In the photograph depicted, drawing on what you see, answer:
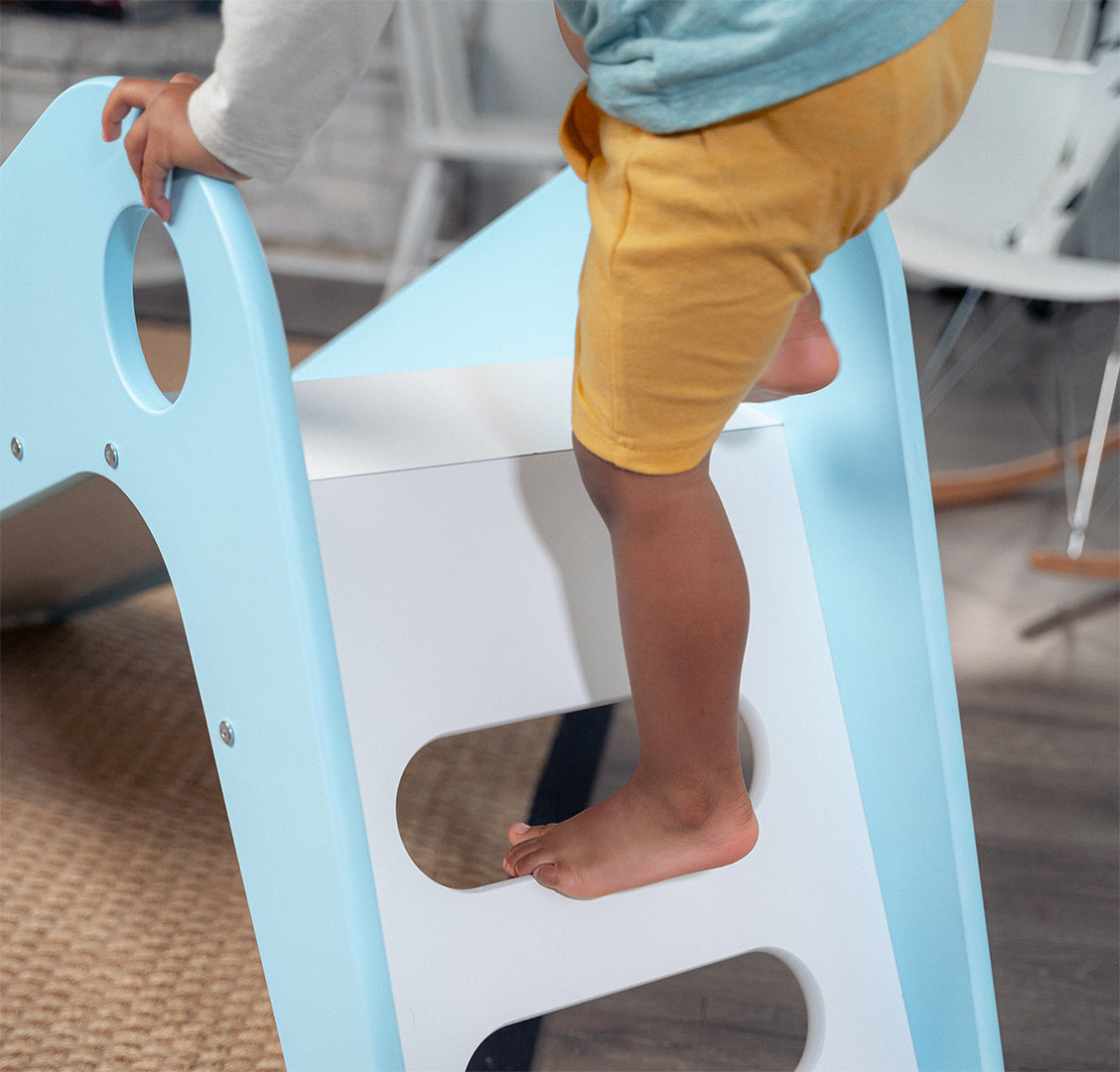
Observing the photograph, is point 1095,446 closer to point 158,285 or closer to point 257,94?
point 257,94

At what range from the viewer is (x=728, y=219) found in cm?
47

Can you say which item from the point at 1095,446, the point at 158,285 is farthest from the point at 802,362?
the point at 158,285

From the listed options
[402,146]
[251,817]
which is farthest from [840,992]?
[402,146]

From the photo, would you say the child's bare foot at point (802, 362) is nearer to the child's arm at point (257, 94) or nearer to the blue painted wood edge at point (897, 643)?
the blue painted wood edge at point (897, 643)

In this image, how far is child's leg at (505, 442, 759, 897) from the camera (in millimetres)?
555

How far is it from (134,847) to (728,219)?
2.16 feet

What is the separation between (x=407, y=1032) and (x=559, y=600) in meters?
0.25

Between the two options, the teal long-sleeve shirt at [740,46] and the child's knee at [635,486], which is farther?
the child's knee at [635,486]

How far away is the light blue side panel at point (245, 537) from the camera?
1.58ft

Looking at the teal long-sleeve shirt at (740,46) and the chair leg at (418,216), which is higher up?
the teal long-sleeve shirt at (740,46)

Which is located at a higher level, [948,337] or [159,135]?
[159,135]

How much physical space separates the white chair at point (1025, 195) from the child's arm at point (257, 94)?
1.06 m

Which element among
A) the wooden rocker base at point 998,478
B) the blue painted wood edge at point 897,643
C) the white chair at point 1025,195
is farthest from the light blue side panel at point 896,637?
the wooden rocker base at point 998,478

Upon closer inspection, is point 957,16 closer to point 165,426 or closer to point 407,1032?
point 165,426
